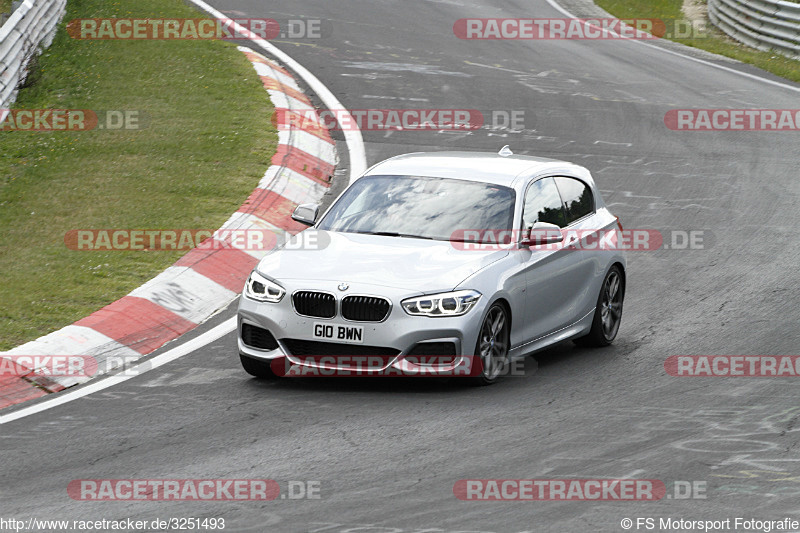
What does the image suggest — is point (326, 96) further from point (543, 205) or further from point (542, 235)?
point (542, 235)

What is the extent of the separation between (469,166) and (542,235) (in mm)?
1067

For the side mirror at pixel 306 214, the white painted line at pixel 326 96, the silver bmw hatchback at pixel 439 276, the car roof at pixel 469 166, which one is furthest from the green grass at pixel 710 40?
the side mirror at pixel 306 214

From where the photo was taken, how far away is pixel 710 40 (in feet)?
95.2

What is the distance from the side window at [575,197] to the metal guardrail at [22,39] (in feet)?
30.6

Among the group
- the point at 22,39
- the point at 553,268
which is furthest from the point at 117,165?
the point at 553,268

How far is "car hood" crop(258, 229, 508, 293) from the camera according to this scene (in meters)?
8.98

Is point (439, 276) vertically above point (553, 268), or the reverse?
point (439, 276)

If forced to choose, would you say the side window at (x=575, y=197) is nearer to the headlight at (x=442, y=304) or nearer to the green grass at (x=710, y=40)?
the headlight at (x=442, y=304)

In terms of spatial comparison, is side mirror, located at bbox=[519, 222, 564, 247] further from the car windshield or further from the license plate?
the license plate

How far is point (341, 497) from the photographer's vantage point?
6809mm

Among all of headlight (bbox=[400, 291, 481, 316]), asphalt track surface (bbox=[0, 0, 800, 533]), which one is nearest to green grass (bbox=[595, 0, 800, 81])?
asphalt track surface (bbox=[0, 0, 800, 533])

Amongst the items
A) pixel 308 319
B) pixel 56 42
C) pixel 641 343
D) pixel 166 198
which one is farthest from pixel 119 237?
pixel 56 42

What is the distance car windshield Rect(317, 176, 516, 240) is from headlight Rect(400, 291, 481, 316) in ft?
2.76

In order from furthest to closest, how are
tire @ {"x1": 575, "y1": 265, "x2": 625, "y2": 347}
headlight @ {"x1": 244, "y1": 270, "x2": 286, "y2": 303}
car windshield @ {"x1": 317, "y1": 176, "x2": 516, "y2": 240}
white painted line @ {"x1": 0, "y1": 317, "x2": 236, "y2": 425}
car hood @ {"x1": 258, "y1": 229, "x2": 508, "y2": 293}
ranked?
tire @ {"x1": 575, "y1": 265, "x2": 625, "y2": 347} < car windshield @ {"x1": 317, "y1": 176, "x2": 516, "y2": 240} < headlight @ {"x1": 244, "y1": 270, "x2": 286, "y2": 303} < car hood @ {"x1": 258, "y1": 229, "x2": 508, "y2": 293} < white painted line @ {"x1": 0, "y1": 317, "x2": 236, "y2": 425}
